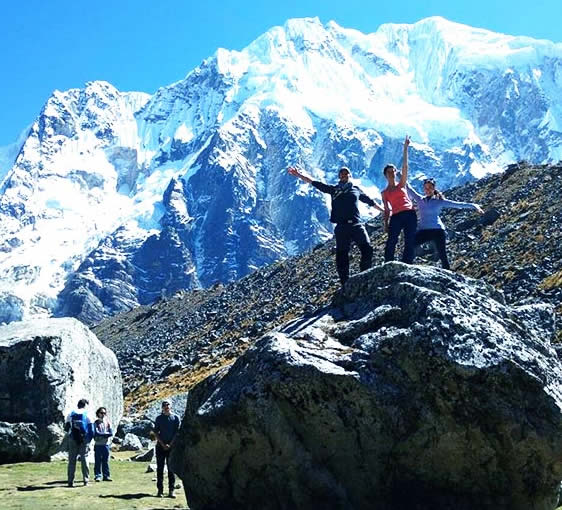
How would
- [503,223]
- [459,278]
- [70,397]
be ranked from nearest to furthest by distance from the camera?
[459,278] → [70,397] → [503,223]

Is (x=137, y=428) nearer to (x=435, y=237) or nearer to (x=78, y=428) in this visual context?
(x=78, y=428)

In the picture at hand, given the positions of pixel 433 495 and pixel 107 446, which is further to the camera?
pixel 107 446

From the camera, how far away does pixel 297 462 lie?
1282 centimetres

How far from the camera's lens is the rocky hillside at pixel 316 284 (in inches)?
1949

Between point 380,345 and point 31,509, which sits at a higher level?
point 380,345

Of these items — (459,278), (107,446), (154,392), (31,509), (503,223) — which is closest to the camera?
(459,278)

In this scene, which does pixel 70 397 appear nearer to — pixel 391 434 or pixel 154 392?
pixel 391 434

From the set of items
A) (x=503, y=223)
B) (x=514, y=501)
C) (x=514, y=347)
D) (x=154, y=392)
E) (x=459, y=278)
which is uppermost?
(x=503, y=223)

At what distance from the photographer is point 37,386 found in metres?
25.1

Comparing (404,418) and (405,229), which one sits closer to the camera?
(404,418)

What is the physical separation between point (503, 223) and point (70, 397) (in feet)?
154

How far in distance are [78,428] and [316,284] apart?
56.9m

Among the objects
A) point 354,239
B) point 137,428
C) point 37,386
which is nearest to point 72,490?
point 37,386

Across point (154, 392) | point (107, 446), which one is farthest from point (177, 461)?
point (154, 392)
